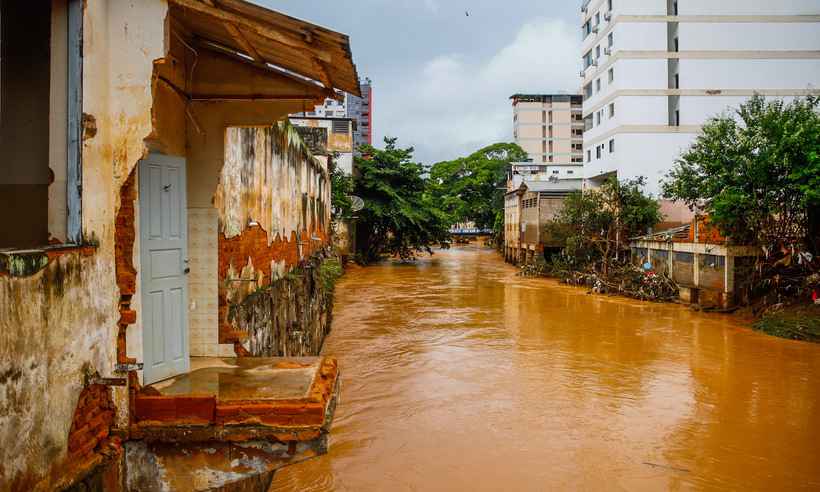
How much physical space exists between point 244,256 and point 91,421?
10.1ft

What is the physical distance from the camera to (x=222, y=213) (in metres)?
5.68

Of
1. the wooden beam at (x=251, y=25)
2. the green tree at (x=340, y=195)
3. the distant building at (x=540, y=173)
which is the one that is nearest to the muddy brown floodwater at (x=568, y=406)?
the wooden beam at (x=251, y=25)

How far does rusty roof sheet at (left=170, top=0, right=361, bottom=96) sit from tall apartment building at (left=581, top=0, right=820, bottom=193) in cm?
2489

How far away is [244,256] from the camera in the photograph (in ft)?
20.9

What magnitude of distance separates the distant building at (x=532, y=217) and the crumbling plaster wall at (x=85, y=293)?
80.9 feet

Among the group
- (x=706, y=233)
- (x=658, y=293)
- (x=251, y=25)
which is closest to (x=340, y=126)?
(x=658, y=293)

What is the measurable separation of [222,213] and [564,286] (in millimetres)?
19314

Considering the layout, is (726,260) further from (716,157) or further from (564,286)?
A: (564,286)

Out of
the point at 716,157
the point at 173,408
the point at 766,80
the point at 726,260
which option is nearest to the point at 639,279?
the point at 726,260

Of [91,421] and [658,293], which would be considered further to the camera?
[658,293]

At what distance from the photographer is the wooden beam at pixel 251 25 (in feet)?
12.1

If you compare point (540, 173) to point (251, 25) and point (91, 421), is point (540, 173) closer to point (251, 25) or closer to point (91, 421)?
point (251, 25)

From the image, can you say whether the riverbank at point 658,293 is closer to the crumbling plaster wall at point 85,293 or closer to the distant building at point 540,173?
the crumbling plaster wall at point 85,293

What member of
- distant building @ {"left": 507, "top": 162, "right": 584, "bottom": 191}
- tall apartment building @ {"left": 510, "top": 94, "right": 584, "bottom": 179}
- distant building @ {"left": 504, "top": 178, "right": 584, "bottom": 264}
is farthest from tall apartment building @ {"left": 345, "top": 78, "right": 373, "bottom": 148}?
distant building @ {"left": 504, "top": 178, "right": 584, "bottom": 264}
